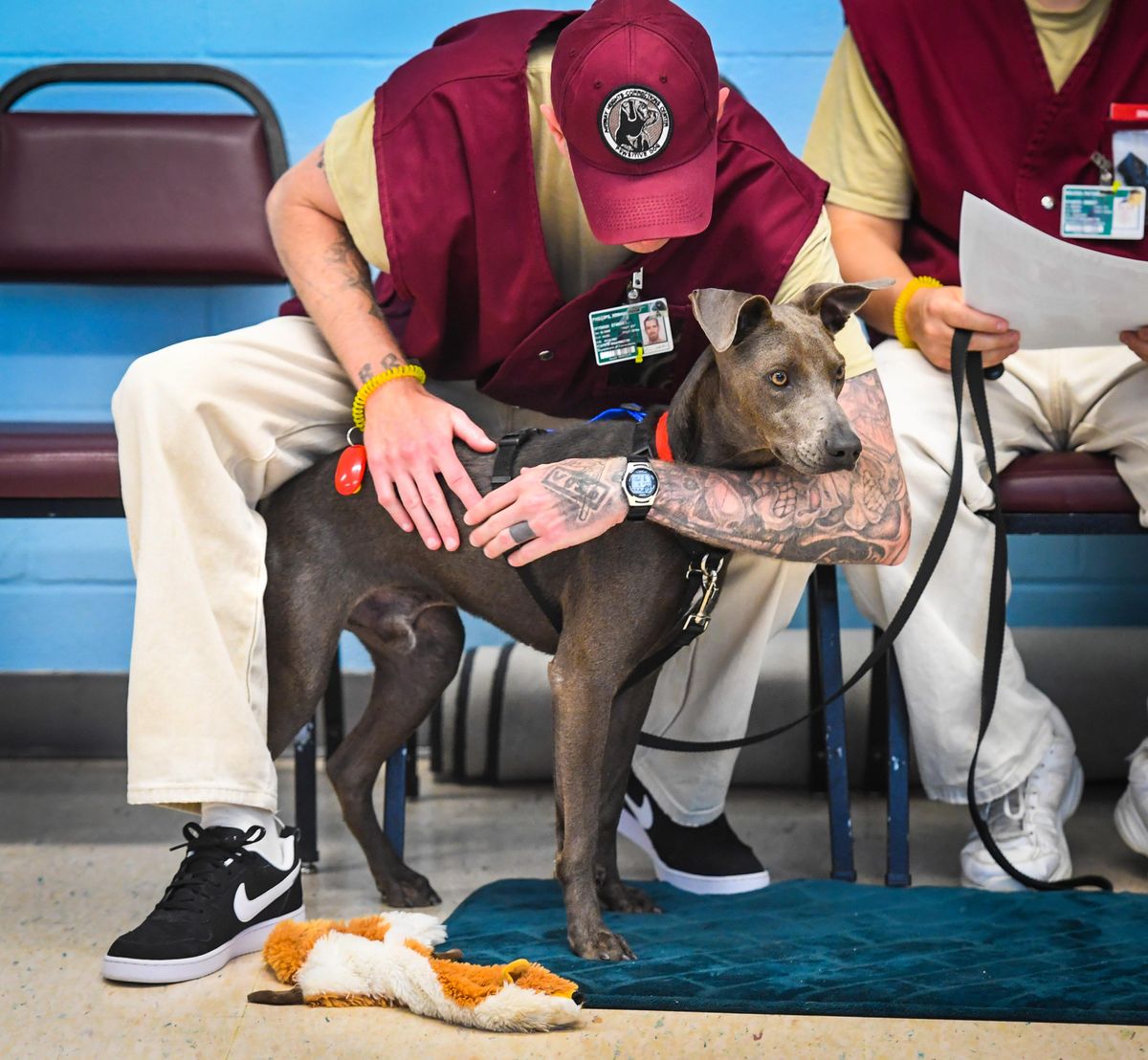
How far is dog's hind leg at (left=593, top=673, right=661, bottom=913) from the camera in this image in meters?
1.83

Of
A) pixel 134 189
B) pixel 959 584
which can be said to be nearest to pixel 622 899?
pixel 959 584

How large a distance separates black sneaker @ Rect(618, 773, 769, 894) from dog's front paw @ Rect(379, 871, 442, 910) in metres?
0.31

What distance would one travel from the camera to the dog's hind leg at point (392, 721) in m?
1.95

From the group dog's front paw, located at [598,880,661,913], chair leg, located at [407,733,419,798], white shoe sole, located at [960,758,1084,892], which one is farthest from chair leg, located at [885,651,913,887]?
chair leg, located at [407,733,419,798]

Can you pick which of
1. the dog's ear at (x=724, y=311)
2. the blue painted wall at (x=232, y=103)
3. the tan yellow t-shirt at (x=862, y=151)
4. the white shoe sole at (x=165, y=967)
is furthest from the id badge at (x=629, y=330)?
the blue painted wall at (x=232, y=103)

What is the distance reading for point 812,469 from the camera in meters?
1.53

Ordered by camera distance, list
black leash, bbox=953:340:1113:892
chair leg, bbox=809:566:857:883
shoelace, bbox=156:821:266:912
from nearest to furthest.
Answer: shoelace, bbox=156:821:266:912, black leash, bbox=953:340:1113:892, chair leg, bbox=809:566:857:883

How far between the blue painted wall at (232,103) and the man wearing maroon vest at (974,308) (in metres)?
0.51

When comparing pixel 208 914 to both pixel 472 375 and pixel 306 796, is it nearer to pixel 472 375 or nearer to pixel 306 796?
pixel 306 796

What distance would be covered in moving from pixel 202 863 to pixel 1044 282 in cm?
131

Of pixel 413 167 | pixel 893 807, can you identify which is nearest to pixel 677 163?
pixel 413 167

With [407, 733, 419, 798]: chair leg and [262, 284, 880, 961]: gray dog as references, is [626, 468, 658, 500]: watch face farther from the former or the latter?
[407, 733, 419, 798]: chair leg

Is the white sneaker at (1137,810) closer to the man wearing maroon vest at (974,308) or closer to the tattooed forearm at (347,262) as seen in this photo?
the man wearing maroon vest at (974,308)

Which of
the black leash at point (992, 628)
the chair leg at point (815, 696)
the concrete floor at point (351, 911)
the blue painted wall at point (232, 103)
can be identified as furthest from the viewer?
the blue painted wall at point (232, 103)
